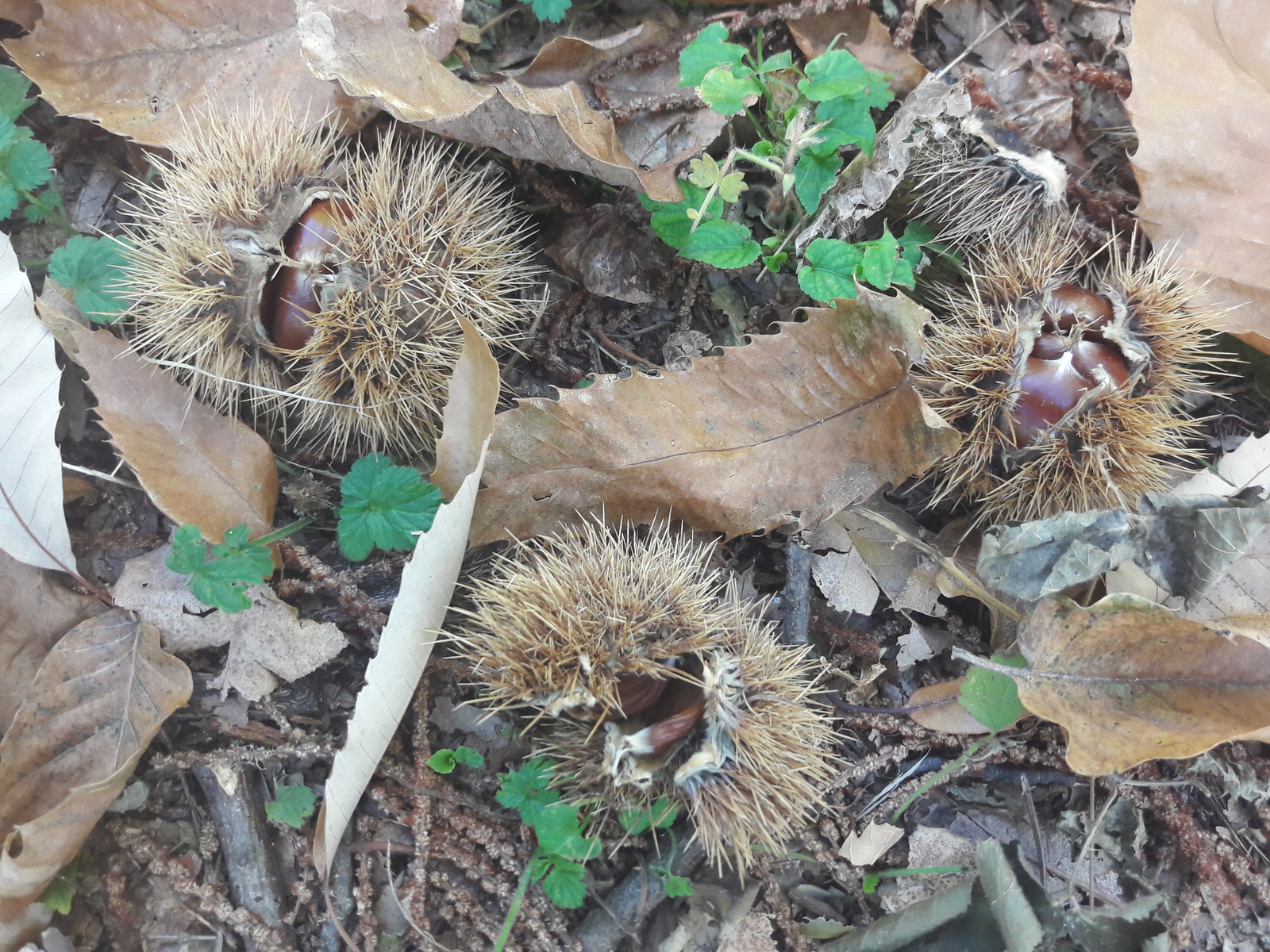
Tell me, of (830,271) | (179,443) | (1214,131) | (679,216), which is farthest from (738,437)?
(1214,131)

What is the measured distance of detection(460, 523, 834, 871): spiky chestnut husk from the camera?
1547 millimetres

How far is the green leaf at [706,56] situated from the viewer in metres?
1.87

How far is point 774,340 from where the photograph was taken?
1855 millimetres

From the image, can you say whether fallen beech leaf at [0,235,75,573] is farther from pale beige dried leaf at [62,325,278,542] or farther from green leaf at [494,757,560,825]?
green leaf at [494,757,560,825]

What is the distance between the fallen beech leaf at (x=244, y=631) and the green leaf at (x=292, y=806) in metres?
0.23

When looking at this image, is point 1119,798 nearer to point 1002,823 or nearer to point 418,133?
point 1002,823

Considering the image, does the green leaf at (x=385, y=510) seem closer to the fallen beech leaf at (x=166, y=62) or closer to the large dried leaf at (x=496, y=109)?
the large dried leaf at (x=496, y=109)

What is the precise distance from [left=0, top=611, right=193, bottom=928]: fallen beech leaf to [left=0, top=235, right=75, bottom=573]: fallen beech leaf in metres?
0.21

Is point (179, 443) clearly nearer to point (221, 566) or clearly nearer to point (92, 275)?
point (221, 566)

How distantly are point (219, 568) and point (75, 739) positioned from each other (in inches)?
18.9

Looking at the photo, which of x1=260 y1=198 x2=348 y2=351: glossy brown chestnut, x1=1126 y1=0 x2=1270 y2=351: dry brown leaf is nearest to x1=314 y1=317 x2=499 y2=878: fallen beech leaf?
x1=260 y1=198 x2=348 y2=351: glossy brown chestnut

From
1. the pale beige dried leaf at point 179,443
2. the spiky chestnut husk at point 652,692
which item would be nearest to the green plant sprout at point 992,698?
the spiky chestnut husk at point 652,692

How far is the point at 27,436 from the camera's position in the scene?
1.84 metres

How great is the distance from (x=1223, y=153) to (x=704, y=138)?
1297 millimetres
